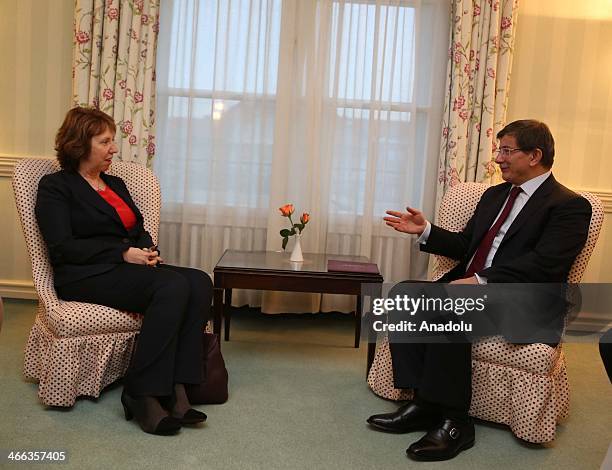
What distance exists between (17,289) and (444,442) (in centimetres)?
317

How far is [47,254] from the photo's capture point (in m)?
3.08

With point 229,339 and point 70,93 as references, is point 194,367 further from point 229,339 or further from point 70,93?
point 70,93

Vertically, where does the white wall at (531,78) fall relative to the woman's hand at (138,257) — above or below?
above

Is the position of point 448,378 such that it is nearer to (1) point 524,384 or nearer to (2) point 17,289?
(1) point 524,384

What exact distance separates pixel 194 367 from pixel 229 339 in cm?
120

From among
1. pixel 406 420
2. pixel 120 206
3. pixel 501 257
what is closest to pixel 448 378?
pixel 406 420

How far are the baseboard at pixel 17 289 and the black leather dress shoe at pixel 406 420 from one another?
2791 mm

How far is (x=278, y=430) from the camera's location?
2.76m

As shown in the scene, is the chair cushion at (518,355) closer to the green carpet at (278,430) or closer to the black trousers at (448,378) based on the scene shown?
the black trousers at (448,378)

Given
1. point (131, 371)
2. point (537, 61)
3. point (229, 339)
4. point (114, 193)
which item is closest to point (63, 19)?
point (114, 193)

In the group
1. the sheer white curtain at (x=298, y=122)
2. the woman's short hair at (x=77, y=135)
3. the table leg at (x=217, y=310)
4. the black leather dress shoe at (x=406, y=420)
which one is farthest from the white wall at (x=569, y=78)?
the woman's short hair at (x=77, y=135)

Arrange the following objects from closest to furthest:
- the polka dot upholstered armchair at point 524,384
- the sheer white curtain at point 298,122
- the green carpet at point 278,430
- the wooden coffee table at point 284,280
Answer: the green carpet at point 278,430 → the polka dot upholstered armchair at point 524,384 → the wooden coffee table at point 284,280 → the sheer white curtain at point 298,122

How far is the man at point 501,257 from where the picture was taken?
2.69 meters

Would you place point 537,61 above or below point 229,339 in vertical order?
above
